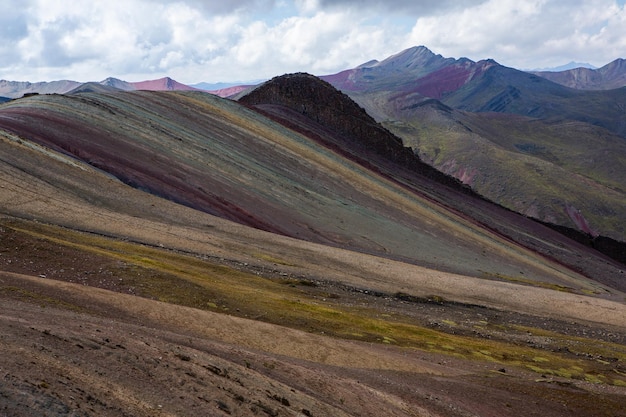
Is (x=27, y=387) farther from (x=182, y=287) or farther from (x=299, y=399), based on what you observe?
(x=182, y=287)

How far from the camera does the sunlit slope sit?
63562 millimetres

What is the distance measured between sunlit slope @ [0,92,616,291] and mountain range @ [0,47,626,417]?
0.46 metres

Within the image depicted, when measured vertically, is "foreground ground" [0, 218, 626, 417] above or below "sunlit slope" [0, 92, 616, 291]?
below

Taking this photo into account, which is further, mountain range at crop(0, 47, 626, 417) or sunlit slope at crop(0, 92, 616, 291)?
sunlit slope at crop(0, 92, 616, 291)

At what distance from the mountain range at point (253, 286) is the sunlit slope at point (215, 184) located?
46 cm

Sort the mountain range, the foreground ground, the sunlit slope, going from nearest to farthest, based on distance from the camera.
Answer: the foreground ground → the mountain range → the sunlit slope

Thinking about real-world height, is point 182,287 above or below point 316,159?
below

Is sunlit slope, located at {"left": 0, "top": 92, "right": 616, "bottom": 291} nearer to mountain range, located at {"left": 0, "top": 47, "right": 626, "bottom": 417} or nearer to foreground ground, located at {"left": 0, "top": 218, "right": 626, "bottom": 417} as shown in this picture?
mountain range, located at {"left": 0, "top": 47, "right": 626, "bottom": 417}

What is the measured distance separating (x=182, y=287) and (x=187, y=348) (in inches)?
595

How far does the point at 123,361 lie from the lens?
2247 centimetres

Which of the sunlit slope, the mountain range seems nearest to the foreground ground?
the mountain range

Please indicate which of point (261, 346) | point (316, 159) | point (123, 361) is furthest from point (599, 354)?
point (316, 159)

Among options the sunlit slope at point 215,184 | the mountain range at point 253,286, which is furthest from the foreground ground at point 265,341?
the sunlit slope at point 215,184

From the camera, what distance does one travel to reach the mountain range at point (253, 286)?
23656 mm
